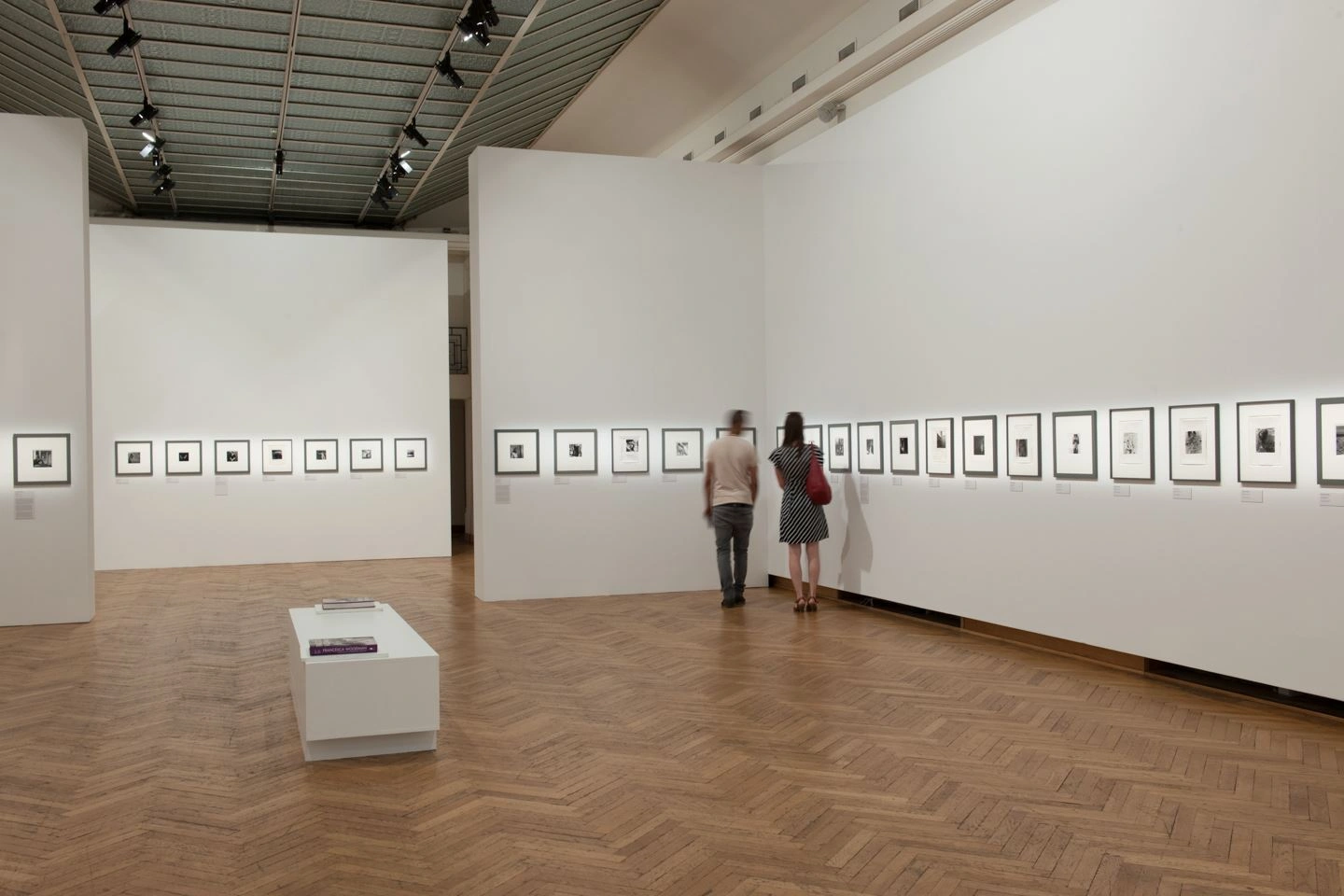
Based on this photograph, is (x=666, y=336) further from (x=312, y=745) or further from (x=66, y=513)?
(x=312, y=745)

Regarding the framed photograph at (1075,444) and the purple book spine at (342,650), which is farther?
the framed photograph at (1075,444)

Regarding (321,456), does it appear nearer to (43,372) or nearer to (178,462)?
(178,462)

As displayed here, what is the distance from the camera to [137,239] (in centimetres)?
1781

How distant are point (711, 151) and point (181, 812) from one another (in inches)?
516

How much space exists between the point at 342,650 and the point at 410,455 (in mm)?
13262

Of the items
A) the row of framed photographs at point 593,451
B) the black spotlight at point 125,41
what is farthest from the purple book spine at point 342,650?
the black spotlight at point 125,41

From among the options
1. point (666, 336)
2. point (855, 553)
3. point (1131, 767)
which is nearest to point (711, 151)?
point (666, 336)

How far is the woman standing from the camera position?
38.1ft

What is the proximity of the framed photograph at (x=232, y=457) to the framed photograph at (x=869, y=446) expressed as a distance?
11433mm

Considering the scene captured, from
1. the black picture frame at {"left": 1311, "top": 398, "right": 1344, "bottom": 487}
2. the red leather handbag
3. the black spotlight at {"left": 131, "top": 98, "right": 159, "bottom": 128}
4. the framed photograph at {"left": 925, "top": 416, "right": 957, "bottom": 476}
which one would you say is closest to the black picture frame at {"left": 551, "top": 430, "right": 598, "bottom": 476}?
the red leather handbag

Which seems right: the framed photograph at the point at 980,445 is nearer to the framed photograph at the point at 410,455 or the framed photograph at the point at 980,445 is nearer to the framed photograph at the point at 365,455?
the framed photograph at the point at 410,455

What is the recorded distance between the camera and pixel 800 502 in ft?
38.5

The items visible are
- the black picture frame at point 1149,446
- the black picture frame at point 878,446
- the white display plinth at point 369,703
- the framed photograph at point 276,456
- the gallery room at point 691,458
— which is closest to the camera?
the gallery room at point 691,458

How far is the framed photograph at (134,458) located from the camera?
1752cm
